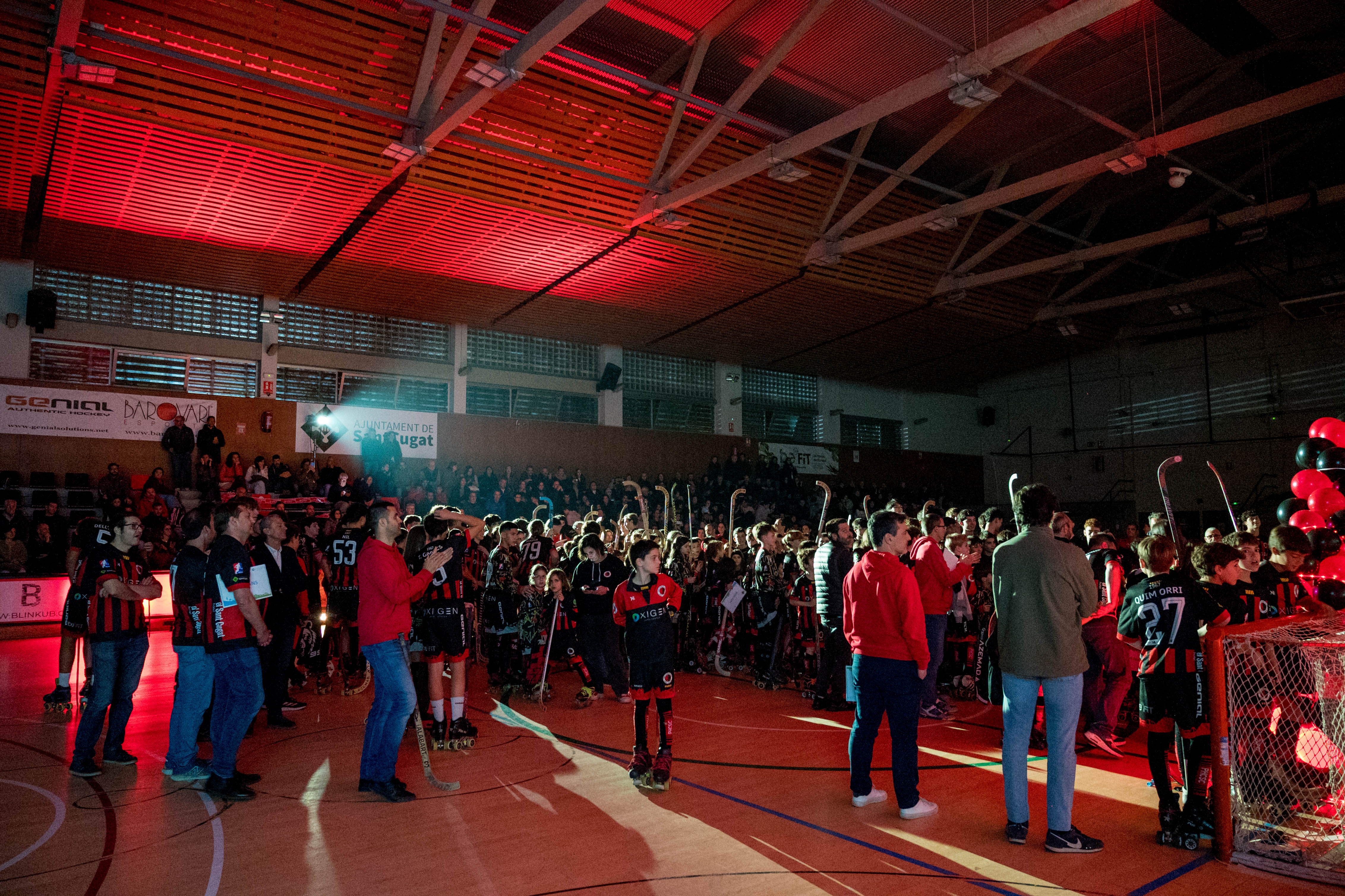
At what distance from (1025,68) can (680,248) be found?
631 cm

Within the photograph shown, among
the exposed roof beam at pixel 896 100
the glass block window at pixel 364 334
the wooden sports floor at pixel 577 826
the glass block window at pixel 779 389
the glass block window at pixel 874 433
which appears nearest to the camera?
the wooden sports floor at pixel 577 826

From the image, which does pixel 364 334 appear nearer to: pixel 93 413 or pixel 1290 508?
pixel 93 413

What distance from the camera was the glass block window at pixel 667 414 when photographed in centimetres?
2211

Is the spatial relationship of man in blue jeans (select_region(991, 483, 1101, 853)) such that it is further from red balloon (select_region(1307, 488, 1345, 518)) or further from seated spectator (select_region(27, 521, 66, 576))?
seated spectator (select_region(27, 521, 66, 576))

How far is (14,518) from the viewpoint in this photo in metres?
12.8

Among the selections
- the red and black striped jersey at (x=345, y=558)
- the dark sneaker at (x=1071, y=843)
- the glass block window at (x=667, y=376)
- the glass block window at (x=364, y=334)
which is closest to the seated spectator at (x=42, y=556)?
the glass block window at (x=364, y=334)

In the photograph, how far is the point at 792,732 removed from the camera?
21.6 ft

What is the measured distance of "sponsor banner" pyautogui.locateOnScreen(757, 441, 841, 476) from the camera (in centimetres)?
2405

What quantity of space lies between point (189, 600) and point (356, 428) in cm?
1352

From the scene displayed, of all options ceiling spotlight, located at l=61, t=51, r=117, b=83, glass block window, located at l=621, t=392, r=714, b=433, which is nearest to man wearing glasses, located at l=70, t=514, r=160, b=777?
ceiling spotlight, located at l=61, t=51, r=117, b=83

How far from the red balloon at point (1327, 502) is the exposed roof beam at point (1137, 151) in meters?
5.30

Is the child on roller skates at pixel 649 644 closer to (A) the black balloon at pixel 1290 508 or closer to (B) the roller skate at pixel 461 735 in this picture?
(B) the roller skate at pixel 461 735

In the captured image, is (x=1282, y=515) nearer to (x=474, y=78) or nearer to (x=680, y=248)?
(x=474, y=78)

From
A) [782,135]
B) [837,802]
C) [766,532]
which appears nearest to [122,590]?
[837,802]
